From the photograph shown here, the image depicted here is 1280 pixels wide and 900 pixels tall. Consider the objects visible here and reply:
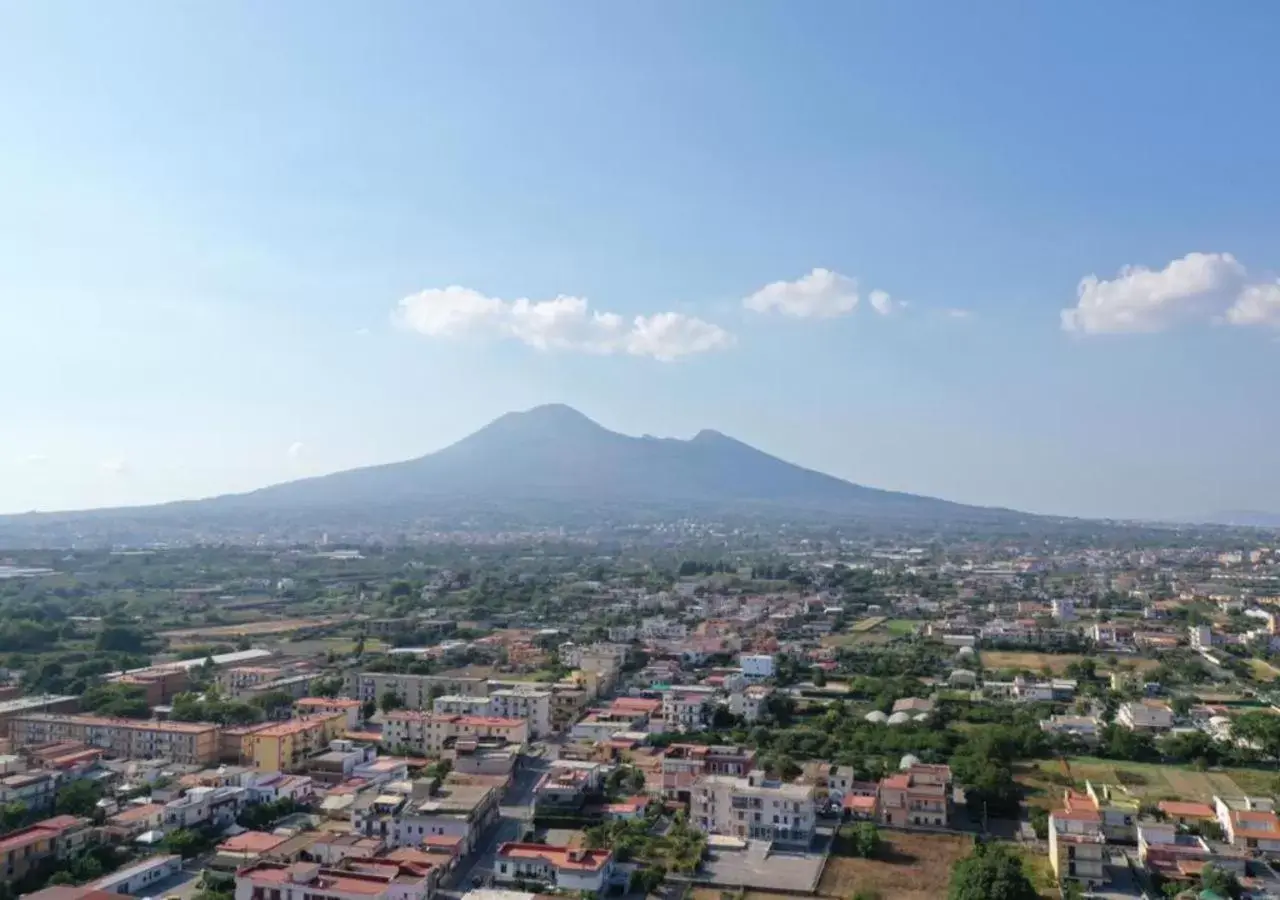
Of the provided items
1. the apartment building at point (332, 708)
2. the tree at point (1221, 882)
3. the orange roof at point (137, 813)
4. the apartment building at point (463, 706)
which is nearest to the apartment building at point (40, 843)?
the orange roof at point (137, 813)

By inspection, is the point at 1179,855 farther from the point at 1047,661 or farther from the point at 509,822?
the point at 1047,661

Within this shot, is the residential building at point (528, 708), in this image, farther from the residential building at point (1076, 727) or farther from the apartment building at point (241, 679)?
the residential building at point (1076, 727)

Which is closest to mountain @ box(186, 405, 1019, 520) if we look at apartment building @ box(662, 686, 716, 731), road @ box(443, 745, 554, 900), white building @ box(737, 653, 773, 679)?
white building @ box(737, 653, 773, 679)

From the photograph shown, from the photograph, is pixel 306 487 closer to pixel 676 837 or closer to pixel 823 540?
pixel 823 540

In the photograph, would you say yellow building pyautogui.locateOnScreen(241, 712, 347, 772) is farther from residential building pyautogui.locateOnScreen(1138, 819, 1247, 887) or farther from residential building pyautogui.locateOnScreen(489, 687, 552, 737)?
residential building pyautogui.locateOnScreen(1138, 819, 1247, 887)

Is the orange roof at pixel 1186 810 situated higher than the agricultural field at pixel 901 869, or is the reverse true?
the orange roof at pixel 1186 810

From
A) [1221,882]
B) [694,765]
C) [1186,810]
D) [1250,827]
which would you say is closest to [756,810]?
[694,765]

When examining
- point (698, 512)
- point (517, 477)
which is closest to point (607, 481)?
point (517, 477)

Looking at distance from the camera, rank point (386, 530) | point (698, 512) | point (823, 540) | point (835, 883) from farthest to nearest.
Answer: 1. point (698, 512)
2. point (386, 530)
3. point (823, 540)
4. point (835, 883)
